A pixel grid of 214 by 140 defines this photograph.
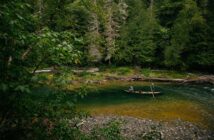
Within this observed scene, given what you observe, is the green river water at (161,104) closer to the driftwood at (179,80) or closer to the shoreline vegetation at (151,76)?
the driftwood at (179,80)

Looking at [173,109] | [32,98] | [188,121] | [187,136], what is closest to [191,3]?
[173,109]

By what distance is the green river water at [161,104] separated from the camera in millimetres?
31297

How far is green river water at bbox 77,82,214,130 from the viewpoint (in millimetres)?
31297

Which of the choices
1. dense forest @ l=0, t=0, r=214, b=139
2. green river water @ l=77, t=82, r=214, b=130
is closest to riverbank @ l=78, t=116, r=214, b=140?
green river water @ l=77, t=82, r=214, b=130

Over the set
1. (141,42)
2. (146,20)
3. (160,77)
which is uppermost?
(146,20)

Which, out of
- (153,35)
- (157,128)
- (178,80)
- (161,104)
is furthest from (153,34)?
(157,128)

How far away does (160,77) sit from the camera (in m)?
55.1

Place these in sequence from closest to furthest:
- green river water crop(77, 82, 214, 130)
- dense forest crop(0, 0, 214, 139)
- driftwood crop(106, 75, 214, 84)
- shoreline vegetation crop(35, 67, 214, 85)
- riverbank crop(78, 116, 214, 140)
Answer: riverbank crop(78, 116, 214, 140) → green river water crop(77, 82, 214, 130) → driftwood crop(106, 75, 214, 84) → shoreline vegetation crop(35, 67, 214, 85) → dense forest crop(0, 0, 214, 139)

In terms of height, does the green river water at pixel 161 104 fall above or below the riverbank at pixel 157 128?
below

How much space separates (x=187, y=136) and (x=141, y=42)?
41508mm

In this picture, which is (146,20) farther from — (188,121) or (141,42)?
(188,121)

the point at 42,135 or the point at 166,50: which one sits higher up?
the point at 42,135

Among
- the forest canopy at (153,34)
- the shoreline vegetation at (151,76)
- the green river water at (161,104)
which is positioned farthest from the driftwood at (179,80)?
the forest canopy at (153,34)

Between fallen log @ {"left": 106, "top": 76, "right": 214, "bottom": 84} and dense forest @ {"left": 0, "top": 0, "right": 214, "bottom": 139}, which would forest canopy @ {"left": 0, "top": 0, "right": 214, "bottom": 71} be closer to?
dense forest @ {"left": 0, "top": 0, "right": 214, "bottom": 139}
